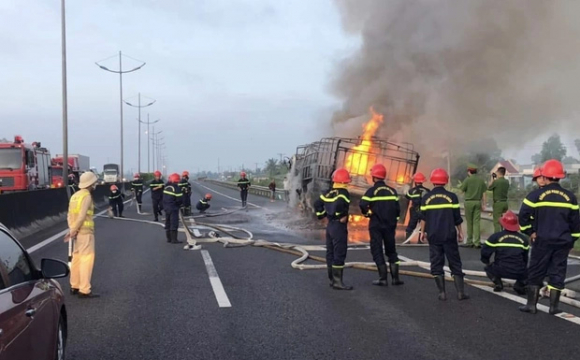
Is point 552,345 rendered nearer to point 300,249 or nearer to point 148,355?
point 148,355

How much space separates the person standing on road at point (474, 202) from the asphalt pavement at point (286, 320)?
3647mm

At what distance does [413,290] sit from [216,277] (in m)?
2.72

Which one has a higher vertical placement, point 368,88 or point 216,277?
point 368,88

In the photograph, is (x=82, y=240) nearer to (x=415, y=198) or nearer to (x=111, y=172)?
(x=415, y=198)

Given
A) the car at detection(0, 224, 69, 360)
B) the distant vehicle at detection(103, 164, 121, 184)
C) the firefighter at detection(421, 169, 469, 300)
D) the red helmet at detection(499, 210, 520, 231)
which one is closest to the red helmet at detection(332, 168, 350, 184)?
the firefighter at detection(421, 169, 469, 300)

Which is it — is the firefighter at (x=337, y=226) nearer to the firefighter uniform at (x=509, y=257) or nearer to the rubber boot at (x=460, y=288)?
the rubber boot at (x=460, y=288)

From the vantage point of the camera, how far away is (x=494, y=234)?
7.00 metres

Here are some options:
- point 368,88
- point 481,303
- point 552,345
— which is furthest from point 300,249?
point 368,88

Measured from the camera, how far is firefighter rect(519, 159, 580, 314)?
579 centimetres

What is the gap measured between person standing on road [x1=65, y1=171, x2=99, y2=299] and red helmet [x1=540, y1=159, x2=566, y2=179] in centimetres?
530

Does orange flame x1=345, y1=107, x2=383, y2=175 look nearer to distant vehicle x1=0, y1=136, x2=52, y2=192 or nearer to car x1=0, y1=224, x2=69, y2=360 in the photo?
distant vehicle x1=0, y1=136, x2=52, y2=192

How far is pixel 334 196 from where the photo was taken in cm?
736

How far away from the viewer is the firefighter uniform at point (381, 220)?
7406 millimetres

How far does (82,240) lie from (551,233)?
5.35 meters
